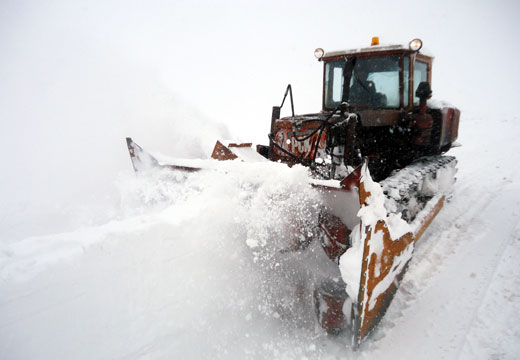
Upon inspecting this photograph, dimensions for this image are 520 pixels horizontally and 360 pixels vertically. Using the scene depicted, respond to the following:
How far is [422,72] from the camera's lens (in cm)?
385

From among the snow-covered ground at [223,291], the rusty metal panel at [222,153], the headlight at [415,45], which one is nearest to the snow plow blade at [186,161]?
the rusty metal panel at [222,153]

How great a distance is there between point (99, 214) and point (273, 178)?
9.19 feet

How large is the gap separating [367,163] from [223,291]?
1741mm

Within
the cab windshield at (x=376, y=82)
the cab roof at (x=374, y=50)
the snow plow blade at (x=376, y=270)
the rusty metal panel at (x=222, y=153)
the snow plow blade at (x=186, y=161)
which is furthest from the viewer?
the rusty metal panel at (x=222, y=153)

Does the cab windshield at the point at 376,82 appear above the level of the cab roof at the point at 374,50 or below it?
below

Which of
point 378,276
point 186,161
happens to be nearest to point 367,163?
point 378,276

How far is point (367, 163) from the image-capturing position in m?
2.78

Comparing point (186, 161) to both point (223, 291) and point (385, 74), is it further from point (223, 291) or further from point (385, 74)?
point (385, 74)

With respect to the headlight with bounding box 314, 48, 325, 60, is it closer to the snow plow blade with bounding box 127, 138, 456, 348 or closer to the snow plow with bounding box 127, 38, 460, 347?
the snow plow with bounding box 127, 38, 460, 347

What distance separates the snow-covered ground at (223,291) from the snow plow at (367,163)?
9.0 inches

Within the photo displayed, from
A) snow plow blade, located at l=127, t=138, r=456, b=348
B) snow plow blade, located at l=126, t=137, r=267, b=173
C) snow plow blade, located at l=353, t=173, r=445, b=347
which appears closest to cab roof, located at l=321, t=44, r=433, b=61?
snow plow blade, located at l=126, t=137, r=267, b=173

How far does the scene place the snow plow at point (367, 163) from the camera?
1810 mm

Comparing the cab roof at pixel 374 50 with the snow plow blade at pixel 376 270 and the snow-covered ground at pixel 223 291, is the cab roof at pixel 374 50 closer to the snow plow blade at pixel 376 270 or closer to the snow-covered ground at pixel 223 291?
the snow-covered ground at pixel 223 291

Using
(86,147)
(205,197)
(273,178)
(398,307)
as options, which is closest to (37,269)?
(205,197)
